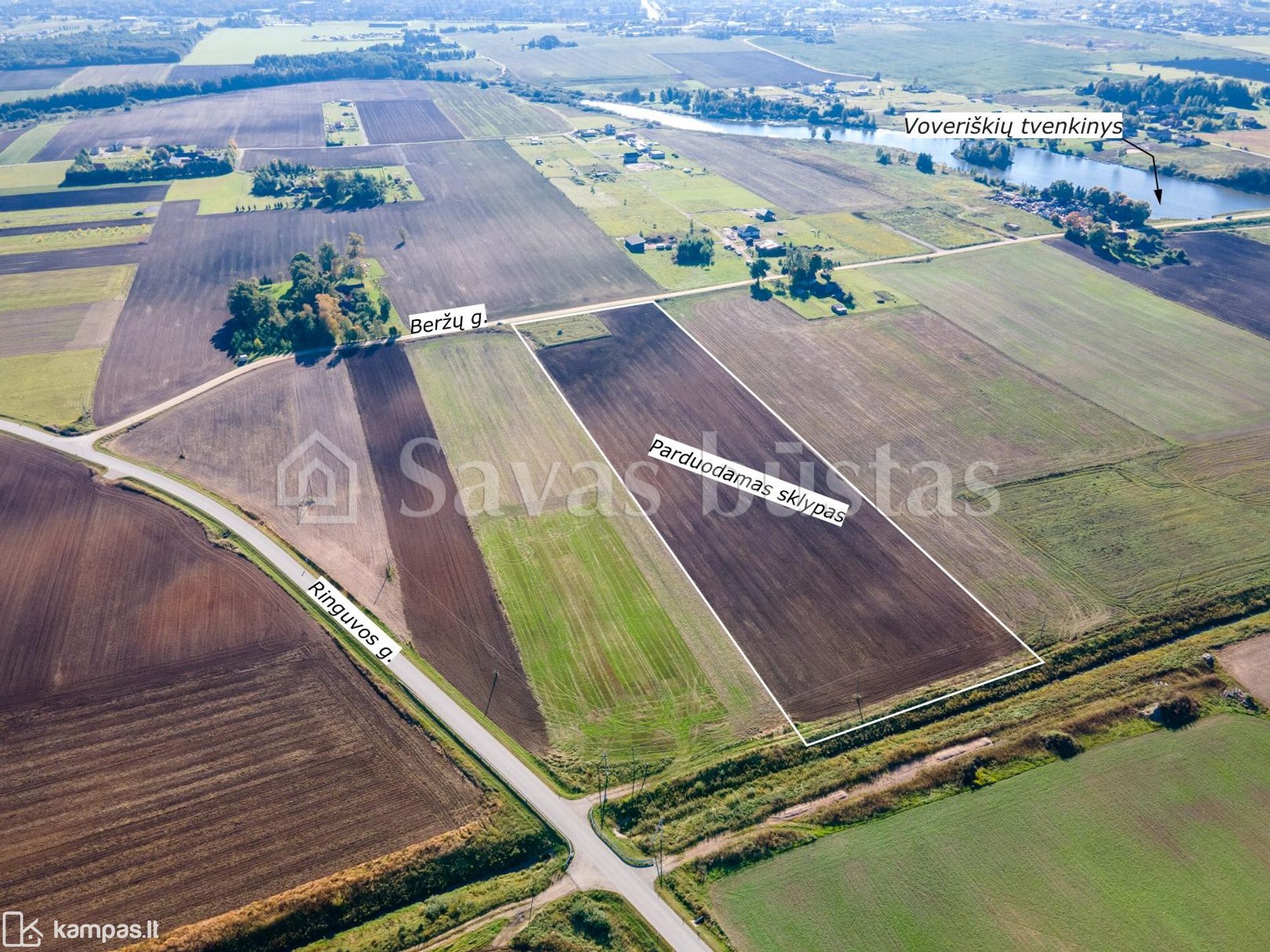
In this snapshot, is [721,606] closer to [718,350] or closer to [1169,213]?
[718,350]

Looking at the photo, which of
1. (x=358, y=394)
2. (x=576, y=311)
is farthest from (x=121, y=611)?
(x=576, y=311)

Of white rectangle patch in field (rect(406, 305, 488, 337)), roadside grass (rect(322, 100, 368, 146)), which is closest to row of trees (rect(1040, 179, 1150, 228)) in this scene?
white rectangle patch in field (rect(406, 305, 488, 337))

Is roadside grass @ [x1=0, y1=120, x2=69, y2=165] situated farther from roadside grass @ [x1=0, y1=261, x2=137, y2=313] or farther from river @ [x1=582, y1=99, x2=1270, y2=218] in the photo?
river @ [x1=582, y1=99, x2=1270, y2=218]

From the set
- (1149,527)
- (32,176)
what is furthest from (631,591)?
(32,176)

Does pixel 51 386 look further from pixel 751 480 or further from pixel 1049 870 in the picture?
pixel 1049 870

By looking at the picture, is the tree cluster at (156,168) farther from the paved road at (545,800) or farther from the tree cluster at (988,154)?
the tree cluster at (988,154)
